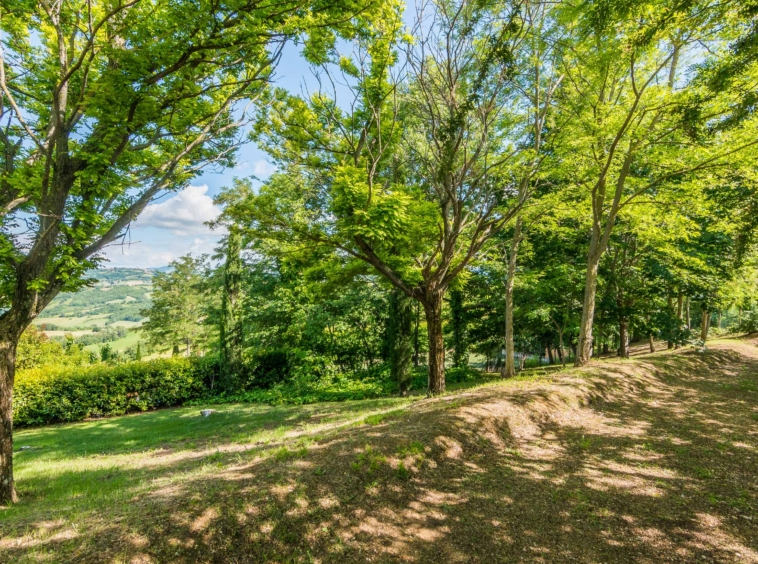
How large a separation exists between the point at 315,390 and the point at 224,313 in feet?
18.1

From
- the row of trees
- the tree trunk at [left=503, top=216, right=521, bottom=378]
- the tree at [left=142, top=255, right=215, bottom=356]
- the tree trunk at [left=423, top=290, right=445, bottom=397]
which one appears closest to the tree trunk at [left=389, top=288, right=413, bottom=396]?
the row of trees

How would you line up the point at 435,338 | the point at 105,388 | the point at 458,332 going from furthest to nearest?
the point at 458,332 < the point at 105,388 < the point at 435,338

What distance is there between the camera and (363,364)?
1825cm

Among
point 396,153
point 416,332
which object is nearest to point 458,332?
point 416,332

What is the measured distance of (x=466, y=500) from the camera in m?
3.57

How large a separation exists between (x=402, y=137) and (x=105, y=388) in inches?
559

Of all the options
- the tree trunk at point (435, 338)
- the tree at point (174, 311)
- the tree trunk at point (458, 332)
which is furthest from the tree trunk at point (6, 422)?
the tree at point (174, 311)

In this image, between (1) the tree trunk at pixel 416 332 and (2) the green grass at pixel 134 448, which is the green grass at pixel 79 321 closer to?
(2) the green grass at pixel 134 448

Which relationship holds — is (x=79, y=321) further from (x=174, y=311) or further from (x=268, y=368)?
(x=268, y=368)

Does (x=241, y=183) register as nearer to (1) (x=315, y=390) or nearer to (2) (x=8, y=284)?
(1) (x=315, y=390)

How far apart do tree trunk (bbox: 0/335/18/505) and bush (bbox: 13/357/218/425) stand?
10.0 metres

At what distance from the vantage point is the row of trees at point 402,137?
191 inches

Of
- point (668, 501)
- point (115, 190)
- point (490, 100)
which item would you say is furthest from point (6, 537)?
point (490, 100)

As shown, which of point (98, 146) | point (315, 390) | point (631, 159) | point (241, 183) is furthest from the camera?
point (241, 183)
